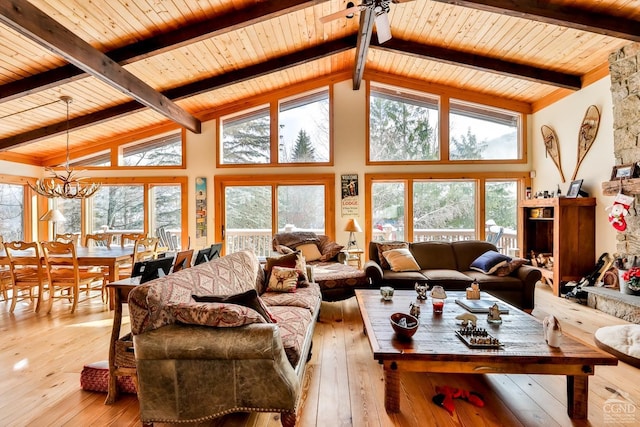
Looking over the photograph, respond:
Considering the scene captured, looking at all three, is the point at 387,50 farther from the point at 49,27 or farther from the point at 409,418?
the point at 409,418

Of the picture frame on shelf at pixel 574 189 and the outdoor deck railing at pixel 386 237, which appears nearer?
the picture frame on shelf at pixel 574 189

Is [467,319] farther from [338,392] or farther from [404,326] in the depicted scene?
[338,392]

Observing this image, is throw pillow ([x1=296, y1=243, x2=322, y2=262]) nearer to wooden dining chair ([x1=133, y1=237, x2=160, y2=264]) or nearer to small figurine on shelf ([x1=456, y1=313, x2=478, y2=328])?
wooden dining chair ([x1=133, y1=237, x2=160, y2=264])

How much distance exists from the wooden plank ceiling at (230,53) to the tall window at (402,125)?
404mm

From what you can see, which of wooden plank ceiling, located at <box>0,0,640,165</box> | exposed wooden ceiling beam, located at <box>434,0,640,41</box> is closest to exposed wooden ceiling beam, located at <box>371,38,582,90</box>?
wooden plank ceiling, located at <box>0,0,640,165</box>

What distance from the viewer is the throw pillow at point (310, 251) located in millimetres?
4906

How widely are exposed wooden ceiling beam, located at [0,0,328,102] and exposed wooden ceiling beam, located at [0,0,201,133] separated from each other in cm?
26

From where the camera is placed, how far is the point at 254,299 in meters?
1.94

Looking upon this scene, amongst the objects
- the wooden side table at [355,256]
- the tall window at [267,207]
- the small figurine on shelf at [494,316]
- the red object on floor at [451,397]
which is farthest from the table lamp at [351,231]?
the red object on floor at [451,397]

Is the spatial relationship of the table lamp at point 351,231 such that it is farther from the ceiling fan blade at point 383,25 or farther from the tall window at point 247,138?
the ceiling fan blade at point 383,25

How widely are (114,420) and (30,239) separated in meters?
6.07

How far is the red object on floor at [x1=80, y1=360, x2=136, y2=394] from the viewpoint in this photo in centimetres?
218

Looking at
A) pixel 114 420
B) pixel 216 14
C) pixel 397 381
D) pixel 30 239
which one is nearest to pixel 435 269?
pixel 397 381

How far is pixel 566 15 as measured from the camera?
3.48 meters
